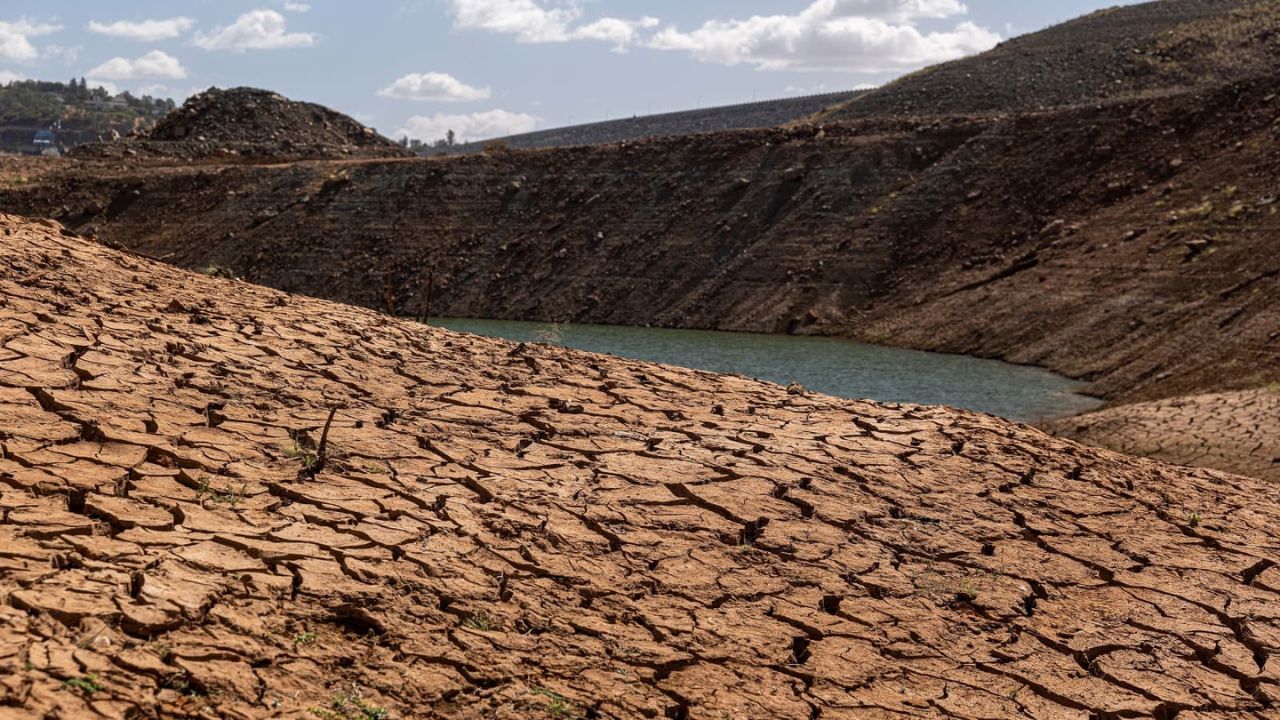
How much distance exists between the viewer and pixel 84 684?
3934 millimetres

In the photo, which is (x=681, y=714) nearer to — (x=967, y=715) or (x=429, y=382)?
(x=967, y=715)

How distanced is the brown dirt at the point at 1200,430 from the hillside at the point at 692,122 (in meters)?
45.8

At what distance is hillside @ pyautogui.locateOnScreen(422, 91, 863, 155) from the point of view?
65062 millimetres

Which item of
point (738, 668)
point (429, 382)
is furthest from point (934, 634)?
point (429, 382)

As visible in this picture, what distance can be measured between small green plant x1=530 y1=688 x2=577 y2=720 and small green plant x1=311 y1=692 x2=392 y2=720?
61cm

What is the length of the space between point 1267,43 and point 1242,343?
30148mm

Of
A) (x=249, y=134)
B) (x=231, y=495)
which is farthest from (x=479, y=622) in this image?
(x=249, y=134)

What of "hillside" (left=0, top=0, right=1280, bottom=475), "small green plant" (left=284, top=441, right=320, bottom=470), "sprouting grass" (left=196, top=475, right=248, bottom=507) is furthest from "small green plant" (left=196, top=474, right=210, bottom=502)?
"hillside" (left=0, top=0, right=1280, bottom=475)

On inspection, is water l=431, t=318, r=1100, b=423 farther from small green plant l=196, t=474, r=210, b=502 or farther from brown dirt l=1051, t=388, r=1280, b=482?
small green plant l=196, t=474, r=210, b=502

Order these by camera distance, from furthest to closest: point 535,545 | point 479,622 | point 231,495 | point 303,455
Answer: point 303,455 < point 535,545 < point 231,495 < point 479,622

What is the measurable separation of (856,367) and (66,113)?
383ft

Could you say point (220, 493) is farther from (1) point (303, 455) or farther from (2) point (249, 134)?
(2) point (249, 134)

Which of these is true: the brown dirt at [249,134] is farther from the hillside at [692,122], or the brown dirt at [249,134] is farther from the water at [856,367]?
the water at [856,367]

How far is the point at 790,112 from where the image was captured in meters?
66.0
